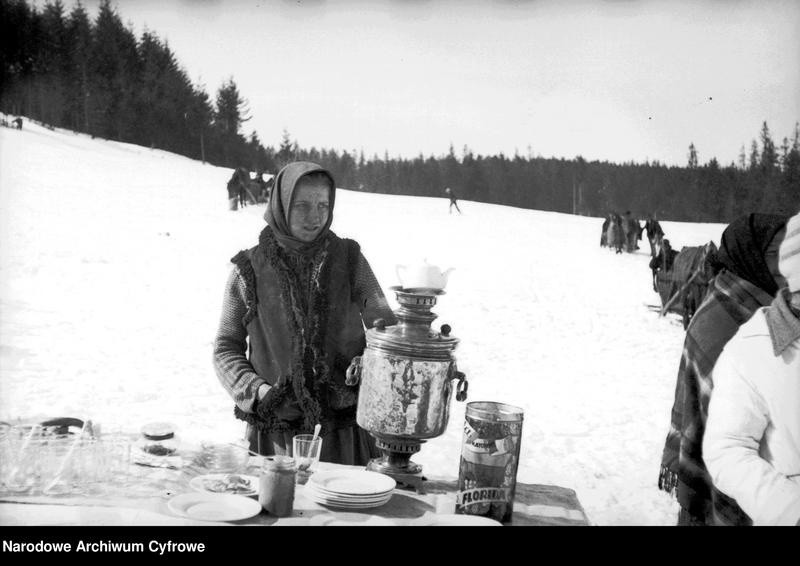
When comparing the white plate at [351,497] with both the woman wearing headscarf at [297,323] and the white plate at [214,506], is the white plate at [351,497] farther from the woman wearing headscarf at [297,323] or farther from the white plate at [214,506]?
the woman wearing headscarf at [297,323]

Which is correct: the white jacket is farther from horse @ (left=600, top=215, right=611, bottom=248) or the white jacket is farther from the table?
horse @ (left=600, top=215, right=611, bottom=248)

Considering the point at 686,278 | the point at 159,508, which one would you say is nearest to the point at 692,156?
the point at 686,278

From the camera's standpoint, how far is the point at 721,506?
5.87 ft

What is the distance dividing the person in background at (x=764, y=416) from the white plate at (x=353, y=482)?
775 millimetres

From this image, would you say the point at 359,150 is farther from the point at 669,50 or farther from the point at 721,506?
the point at 721,506

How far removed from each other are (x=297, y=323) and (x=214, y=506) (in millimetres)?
835

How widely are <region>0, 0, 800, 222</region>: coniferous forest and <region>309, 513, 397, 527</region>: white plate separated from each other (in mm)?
2003

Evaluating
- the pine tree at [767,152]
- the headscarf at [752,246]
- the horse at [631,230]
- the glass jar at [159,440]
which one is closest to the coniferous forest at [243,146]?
the pine tree at [767,152]

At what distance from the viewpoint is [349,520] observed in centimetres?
139

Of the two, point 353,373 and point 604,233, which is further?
point 604,233

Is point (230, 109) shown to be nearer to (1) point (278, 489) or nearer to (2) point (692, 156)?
(2) point (692, 156)

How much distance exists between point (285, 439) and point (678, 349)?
4.10m

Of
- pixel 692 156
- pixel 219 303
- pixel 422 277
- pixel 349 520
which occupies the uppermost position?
pixel 692 156
